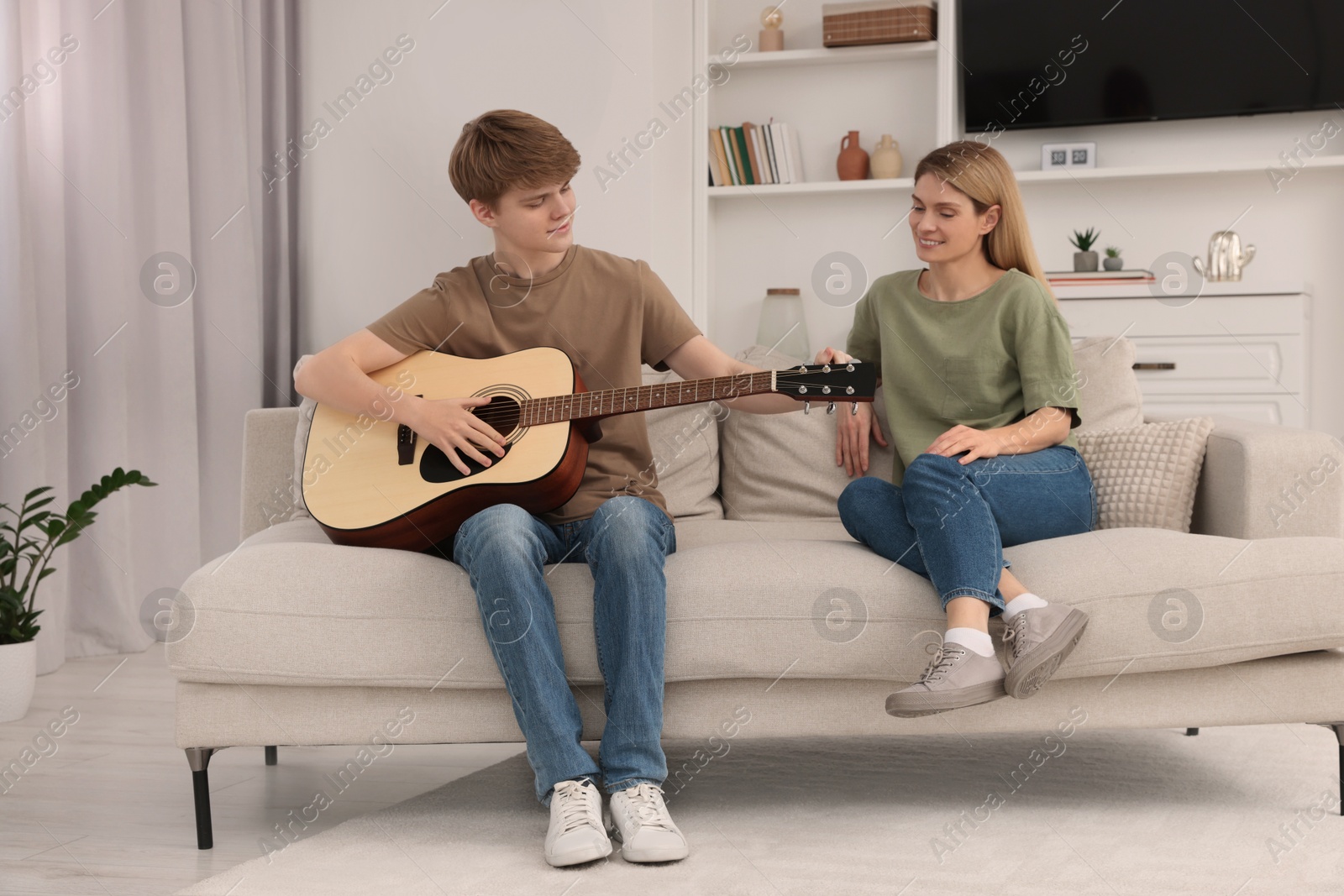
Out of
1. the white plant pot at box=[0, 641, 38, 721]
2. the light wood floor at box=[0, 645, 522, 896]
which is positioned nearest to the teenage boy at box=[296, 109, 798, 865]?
the light wood floor at box=[0, 645, 522, 896]

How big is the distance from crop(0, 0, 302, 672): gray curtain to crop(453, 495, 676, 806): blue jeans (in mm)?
1879

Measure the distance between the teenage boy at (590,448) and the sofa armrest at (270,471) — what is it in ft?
1.18

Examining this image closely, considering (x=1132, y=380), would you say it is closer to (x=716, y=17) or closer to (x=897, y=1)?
(x=897, y=1)

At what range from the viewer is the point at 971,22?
Answer: 3.73 meters

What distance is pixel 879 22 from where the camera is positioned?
12.3 ft

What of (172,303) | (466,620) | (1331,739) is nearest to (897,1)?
(172,303)

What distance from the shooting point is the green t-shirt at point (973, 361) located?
178 centimetres

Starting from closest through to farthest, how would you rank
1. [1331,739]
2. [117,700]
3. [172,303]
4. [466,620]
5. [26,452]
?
[466,620], [1331,739], [117,700], [26,452], [172,303]

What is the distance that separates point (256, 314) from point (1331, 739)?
9.83 feet

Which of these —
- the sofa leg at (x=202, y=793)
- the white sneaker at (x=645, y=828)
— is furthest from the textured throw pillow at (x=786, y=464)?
the sofa leg at (x=202, y=793)

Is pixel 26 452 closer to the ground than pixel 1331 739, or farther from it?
farther from it

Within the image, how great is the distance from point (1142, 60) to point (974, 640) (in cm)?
Result: 282

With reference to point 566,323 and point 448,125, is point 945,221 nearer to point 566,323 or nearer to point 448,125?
point 566,323

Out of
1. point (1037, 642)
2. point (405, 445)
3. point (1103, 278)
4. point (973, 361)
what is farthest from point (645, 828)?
point (1103, 278)
